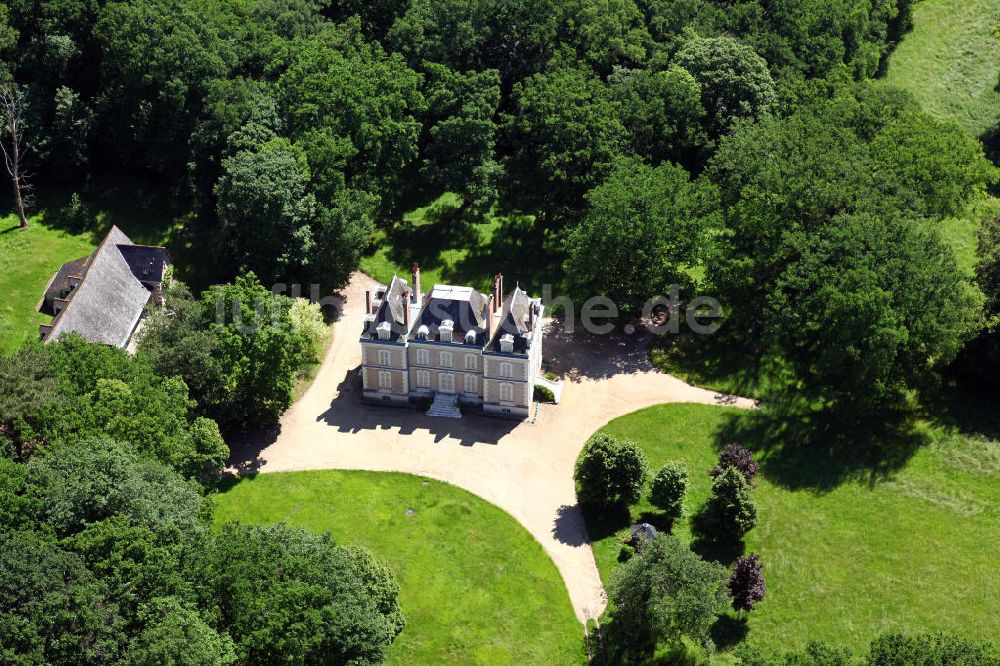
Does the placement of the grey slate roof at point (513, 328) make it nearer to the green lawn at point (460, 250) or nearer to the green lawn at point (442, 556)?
the green lawn at point (442, 556)

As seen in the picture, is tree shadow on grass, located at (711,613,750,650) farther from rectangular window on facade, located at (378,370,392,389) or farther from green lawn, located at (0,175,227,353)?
green lawn, located at (0,175,227,353)

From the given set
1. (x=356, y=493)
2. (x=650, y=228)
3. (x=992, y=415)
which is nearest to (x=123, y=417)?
(x=356, y=493)

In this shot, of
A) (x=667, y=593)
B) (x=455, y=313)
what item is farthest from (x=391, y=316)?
(x=667, y=593)

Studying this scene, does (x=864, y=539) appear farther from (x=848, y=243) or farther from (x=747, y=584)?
(x=848, y=243)

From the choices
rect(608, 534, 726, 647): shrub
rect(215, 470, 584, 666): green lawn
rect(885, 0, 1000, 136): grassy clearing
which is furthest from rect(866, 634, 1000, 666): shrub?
rect(885, 0, 1000, 136): grassy clearing

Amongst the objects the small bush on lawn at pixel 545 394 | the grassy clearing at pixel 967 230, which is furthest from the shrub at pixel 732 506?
the grassy clearing at pixel 967 230

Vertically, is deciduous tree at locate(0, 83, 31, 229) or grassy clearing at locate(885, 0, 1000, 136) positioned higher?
grassy clearing at locate(885, 0, 1000, 136)
